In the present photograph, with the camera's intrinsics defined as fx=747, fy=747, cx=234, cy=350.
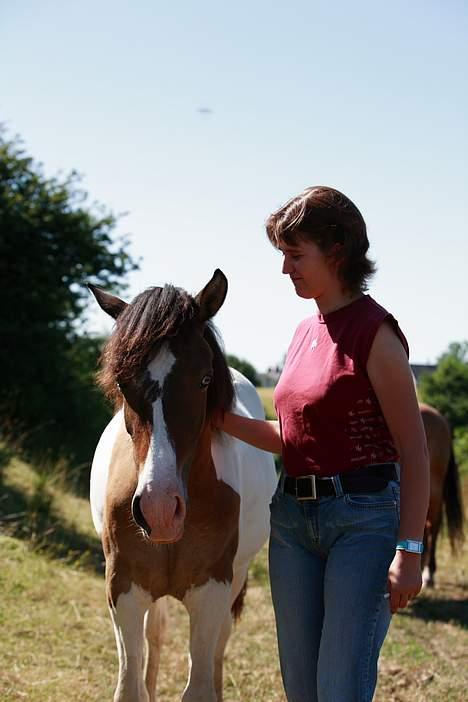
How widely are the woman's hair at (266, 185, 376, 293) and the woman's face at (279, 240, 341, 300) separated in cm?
2

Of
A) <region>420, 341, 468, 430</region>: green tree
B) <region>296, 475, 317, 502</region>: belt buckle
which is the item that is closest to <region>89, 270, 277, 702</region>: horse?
<region>296, 475, 317, 502</region>: belt buckle

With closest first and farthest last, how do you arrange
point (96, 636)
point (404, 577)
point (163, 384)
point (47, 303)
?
point (404, 577) < point (163, 384) < point (96, 636) < point (47, 303)

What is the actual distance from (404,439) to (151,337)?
0.92 meters

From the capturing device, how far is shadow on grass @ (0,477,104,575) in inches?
286

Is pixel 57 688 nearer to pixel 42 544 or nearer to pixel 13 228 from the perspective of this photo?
pixel 42 544

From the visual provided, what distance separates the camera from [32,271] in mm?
13344

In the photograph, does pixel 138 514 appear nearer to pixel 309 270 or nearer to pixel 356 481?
pixel 356 481

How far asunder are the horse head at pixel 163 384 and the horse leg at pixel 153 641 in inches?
59.1

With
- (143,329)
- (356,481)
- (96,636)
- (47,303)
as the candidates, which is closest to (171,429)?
(143,329)

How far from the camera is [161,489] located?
7.52 ft

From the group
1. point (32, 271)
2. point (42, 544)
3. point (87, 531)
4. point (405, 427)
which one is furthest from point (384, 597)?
point (32, 271)

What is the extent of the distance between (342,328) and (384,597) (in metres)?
0.80

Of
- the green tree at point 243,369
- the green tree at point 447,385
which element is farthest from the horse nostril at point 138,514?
the green tree at point 447,385

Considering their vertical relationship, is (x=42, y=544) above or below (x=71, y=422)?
below
